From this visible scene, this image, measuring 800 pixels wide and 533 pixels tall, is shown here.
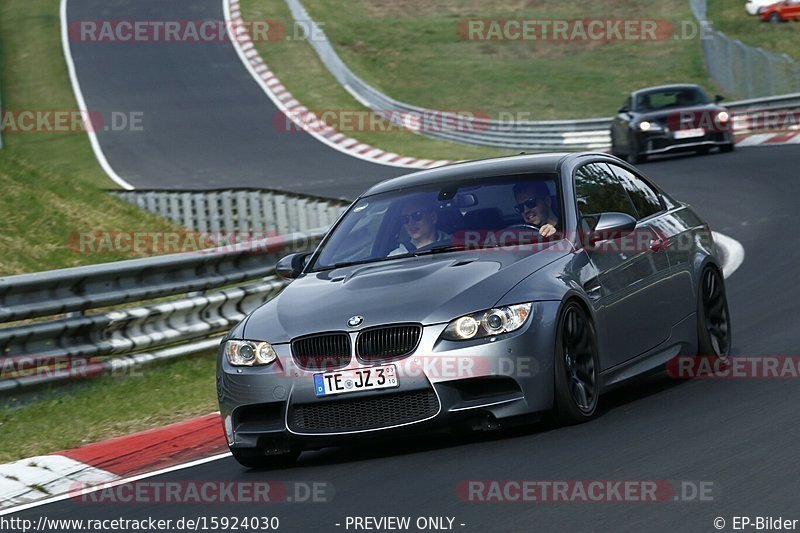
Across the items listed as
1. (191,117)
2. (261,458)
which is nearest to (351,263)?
(261,458)

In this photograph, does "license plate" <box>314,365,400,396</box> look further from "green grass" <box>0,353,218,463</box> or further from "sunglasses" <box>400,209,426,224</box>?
"green grass" <box>0,353,218,463</box>

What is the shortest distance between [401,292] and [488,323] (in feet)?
1.61

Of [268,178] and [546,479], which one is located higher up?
[546,479]

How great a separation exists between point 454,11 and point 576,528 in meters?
47.5

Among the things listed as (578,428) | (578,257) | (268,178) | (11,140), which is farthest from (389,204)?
(11,140)

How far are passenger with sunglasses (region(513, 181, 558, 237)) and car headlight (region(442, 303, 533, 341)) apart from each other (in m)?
0.93

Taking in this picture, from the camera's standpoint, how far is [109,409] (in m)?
9.55

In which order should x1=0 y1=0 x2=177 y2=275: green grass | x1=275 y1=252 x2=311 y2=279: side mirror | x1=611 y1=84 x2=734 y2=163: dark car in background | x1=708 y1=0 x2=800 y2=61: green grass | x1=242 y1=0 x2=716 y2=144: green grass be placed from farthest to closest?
1. x1=708 y1=0 x2=800 y2=61: green grass
2. x1=242 y1=0 x2=716 y2=144: green grass
3. x1=611 y1=84 x2=734 y2=163: dark car in background
4. x1=0 y1=0 x2=177 y2=275: green grass
5. x1=275 y1=252 x2=311 y2=279: side mirror

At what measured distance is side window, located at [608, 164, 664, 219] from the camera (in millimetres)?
8852

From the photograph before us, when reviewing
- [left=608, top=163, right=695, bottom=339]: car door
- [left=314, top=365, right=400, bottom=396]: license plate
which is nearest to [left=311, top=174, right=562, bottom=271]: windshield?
[left=608, top=163, right=695, bottom=339]: car door

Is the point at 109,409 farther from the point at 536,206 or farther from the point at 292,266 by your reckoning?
the point at 536,206

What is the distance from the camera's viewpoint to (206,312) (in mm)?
11227

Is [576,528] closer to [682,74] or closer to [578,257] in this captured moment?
[578,257]

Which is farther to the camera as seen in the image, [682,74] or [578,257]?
[682,74]
